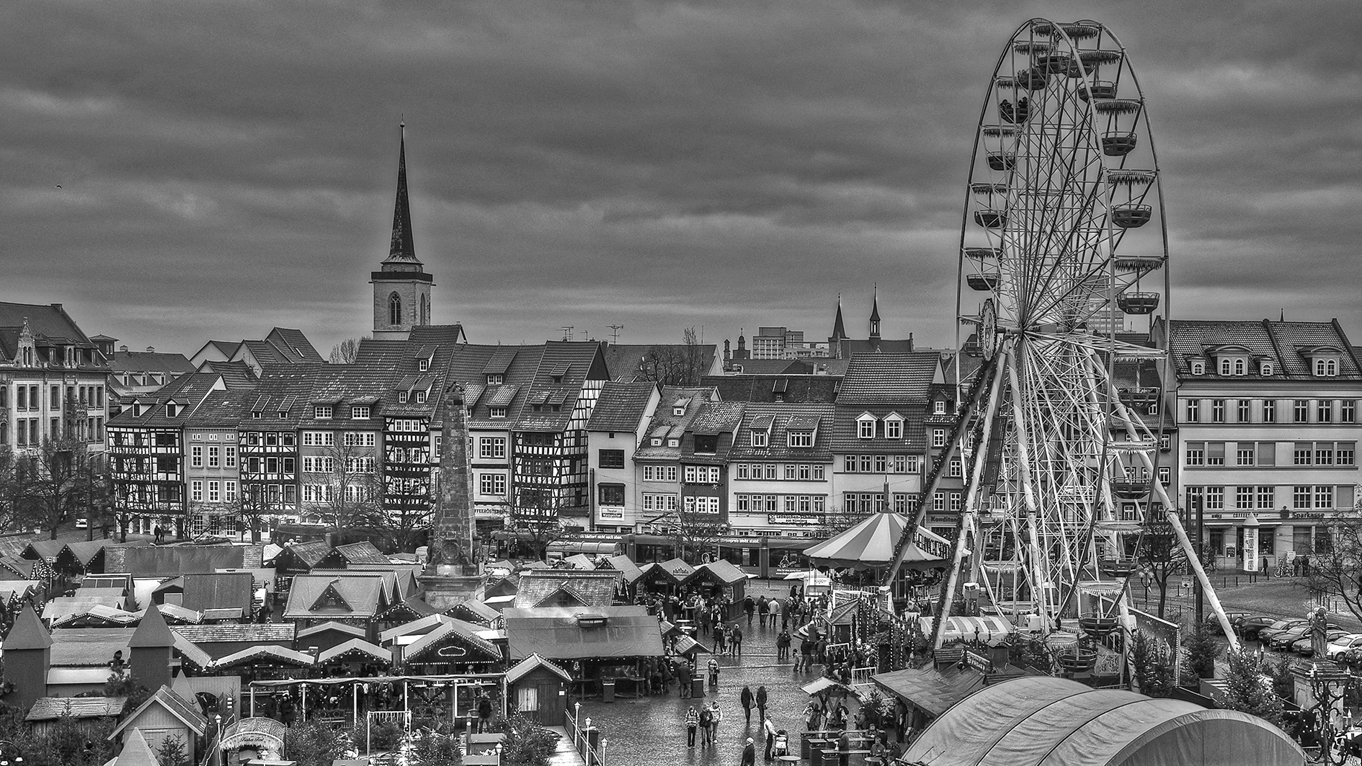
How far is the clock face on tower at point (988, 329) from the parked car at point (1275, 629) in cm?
1217

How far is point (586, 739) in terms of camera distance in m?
38.8

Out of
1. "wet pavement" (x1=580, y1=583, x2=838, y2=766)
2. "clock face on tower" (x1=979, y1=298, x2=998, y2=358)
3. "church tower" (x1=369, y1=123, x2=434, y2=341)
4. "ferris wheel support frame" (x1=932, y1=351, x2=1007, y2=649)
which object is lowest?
"wet pavement" (x1=580, y1=583, x2=838, y2=766)

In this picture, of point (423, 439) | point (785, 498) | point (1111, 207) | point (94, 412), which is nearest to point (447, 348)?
point (423, 439)

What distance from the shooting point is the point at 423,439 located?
317 feet

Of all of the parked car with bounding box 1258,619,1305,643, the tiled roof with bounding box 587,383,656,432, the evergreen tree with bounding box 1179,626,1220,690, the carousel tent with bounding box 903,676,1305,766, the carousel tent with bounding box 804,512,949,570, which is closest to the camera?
the carousel tent with bounding box 903,676,1305,766

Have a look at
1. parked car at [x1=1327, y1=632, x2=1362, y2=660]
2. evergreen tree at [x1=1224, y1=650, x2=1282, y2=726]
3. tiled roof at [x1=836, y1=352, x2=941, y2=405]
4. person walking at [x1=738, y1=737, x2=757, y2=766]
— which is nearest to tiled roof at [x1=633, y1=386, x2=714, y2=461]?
tiled roof at [x1=836, y1=352, x2=941, y2=405]

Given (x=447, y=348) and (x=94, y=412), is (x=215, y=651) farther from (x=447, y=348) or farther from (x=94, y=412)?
(x=94, y=412)

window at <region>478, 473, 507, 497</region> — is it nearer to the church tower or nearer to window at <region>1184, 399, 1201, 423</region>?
window at <region>1184, 399, 1201, 423</region>

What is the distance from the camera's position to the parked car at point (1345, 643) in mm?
48556

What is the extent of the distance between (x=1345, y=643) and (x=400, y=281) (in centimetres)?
11105

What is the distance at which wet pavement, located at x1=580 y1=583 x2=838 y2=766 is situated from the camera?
4012 cm

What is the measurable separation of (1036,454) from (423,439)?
50.6 m

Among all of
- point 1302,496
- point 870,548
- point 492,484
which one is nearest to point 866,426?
point 870,548

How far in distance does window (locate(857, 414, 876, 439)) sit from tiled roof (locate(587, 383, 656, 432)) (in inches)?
469
